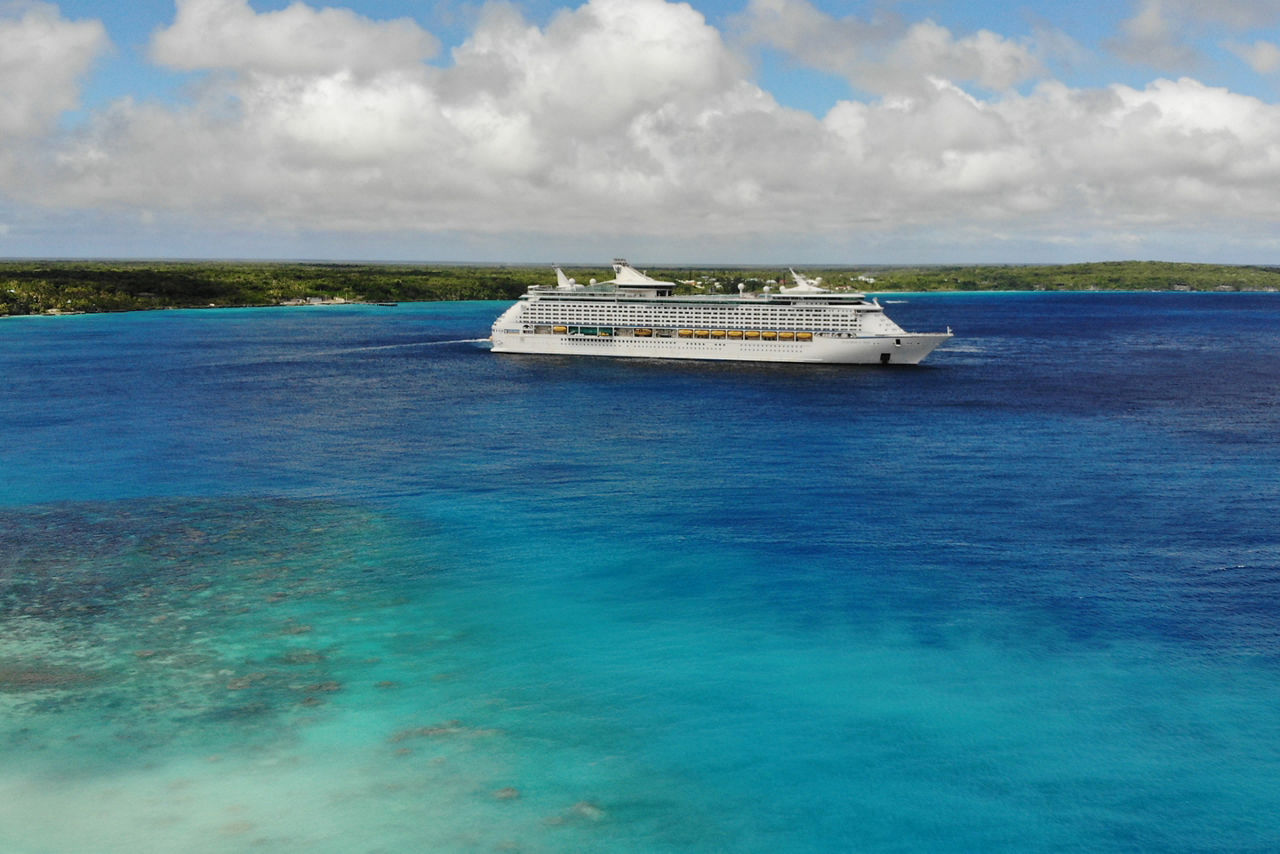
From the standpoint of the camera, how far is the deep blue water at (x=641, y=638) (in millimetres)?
18609

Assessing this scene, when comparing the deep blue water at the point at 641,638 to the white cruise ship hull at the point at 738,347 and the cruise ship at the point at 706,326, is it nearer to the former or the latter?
the white cruise ship hull at the point at 738,347

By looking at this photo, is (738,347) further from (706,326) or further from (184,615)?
(184,615)

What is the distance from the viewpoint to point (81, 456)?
51.0 meters

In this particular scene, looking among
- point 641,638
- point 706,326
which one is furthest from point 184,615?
point 706,326

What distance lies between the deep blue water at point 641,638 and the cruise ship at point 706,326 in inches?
1552

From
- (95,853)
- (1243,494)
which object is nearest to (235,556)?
(95,853)

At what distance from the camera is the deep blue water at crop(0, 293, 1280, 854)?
18609 mm

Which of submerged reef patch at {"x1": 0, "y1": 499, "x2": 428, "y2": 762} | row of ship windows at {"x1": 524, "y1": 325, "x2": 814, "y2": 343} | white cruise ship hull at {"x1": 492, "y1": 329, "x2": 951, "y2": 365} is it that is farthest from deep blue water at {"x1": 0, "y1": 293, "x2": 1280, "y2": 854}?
row of ship windows at {"x1": 524, "y1": 325, "x2": 814, "y2": 343}

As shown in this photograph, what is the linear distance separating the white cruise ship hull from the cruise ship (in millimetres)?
100

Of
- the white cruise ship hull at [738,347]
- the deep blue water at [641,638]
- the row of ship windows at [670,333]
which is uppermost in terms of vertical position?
the row of ship windows at [670,333]

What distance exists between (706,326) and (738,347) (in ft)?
17.9

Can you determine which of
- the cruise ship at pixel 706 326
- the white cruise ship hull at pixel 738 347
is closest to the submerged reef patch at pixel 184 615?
the white cruise ship hull at pixel 738 347

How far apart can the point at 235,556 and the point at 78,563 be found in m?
4.90

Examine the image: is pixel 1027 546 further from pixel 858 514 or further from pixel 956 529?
pixel 858 514
